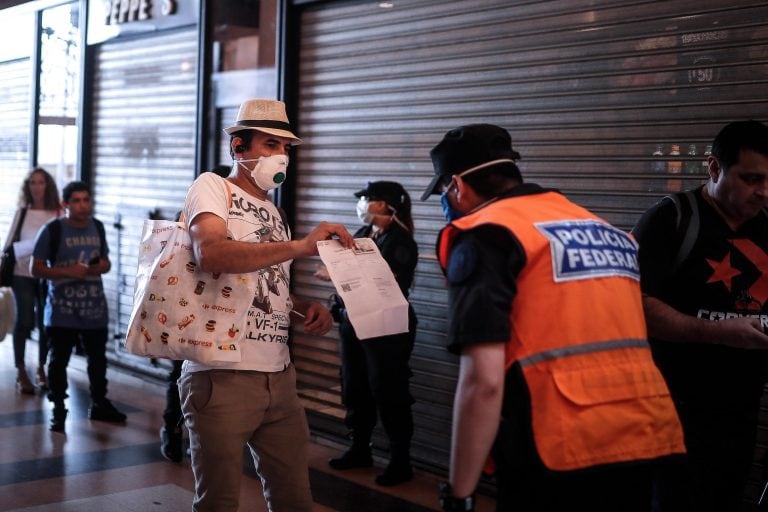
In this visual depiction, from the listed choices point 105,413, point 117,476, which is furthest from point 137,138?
point 117,476

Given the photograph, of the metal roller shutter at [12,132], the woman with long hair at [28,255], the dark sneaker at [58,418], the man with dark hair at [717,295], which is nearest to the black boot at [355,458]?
the dark sneaker at [58,418]

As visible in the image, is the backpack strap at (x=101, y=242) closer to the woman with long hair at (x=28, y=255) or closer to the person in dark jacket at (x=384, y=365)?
the woman with long hair at (x=28, y=255)

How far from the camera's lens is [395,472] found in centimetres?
632

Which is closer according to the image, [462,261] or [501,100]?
[462,261]

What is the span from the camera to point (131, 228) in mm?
10430

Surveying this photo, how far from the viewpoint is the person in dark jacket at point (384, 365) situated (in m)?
6.20

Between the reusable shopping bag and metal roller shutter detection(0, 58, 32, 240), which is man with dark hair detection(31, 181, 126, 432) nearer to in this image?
the reusable shopping bag

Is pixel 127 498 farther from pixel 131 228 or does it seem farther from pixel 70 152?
pixel 70 152

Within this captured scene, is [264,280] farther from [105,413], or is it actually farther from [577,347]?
[105,413]

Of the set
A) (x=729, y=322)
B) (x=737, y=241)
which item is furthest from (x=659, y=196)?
(x=729, y=322)

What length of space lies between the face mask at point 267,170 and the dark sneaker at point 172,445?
3334 mm

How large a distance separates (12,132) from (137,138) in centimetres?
441

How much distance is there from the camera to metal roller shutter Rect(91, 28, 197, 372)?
978cm

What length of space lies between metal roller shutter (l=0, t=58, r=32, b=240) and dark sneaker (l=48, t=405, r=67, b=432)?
21.2 feet
